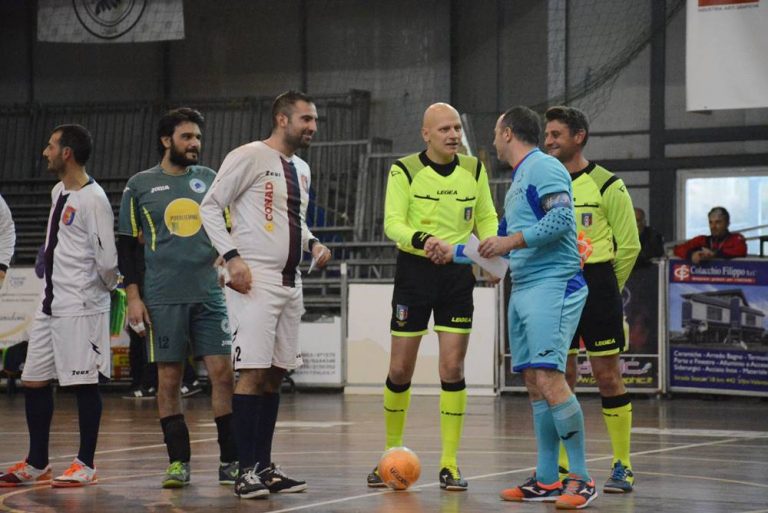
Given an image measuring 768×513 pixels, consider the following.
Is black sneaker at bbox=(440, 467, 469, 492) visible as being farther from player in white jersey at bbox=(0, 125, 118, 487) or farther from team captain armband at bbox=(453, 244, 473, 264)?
player in white jersey at bbox=(0, 125, 118, 487)

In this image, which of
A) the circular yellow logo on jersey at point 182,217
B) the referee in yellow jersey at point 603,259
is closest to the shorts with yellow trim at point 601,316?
the referee in yellow jersey at point 603,259

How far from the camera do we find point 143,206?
24.9ft

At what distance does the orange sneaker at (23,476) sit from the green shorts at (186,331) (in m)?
0.98

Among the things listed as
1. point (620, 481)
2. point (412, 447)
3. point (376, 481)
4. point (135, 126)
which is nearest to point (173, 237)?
point (376, 481)

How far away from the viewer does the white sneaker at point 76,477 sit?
293 inches

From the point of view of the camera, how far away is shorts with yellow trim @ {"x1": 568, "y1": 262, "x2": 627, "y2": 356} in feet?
24.4

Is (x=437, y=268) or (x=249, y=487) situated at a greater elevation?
(x=437, y=268)

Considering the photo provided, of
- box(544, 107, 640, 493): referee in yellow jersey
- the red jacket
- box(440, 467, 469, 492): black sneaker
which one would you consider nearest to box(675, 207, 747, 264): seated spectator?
the red jacket

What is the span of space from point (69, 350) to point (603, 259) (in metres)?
3.10

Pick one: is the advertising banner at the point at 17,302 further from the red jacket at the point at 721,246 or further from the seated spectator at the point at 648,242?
the red jacket at the point at 721,246

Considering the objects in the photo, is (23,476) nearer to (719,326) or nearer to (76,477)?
(76,477)

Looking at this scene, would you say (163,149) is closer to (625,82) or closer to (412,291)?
(412,291)

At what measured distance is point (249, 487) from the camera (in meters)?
6.82

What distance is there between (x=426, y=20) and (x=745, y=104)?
7238mm
